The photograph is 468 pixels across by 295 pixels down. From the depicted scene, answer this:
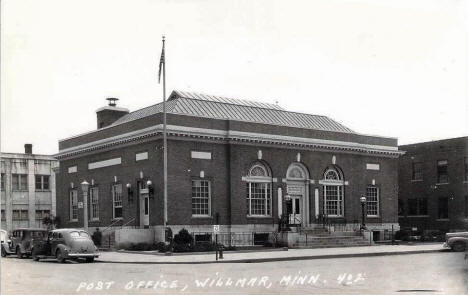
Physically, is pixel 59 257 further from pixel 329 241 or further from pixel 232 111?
pixel 232 111

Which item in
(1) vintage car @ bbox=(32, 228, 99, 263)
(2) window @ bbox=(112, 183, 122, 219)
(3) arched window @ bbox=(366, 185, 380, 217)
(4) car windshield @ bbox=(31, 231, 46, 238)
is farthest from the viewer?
(3) arched window @ bbox=(366, 185, 380, 217)

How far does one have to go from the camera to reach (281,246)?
120 feet

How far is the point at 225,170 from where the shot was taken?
37.8 m

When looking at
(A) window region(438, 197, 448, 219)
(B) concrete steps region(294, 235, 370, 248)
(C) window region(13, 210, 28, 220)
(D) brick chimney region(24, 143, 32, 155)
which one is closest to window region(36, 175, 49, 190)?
(C) window region(13, 210, 28, 220)

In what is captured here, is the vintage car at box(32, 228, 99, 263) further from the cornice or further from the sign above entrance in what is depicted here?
the sign above entrance

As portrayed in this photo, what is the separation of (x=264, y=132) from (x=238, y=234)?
6.68 meters

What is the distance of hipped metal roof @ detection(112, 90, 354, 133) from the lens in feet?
135

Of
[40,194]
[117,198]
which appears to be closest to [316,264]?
[117,198]

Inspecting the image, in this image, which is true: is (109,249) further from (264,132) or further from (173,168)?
(264,132)

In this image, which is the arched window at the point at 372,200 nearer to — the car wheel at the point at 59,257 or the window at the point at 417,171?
the window at the point at 417,171

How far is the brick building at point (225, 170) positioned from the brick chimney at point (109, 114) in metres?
0.08

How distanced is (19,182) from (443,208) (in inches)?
1582

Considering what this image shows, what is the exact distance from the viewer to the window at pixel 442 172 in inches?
2121

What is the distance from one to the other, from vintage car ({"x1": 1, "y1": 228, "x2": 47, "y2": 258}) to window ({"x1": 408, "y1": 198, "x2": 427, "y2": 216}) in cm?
3599
